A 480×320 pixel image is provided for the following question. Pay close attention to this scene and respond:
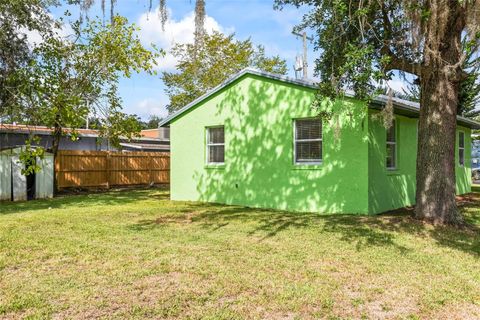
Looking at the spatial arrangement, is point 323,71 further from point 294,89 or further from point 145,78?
point 145,78

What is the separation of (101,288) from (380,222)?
20.6 ft

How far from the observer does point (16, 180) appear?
13.9 m

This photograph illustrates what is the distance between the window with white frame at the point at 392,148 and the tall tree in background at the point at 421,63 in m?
2.71

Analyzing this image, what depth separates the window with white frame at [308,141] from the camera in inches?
431

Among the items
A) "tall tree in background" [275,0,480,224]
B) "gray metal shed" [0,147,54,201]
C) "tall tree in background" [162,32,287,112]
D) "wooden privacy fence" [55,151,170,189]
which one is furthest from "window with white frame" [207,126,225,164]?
"tall tree in background" [162,32,287,112]

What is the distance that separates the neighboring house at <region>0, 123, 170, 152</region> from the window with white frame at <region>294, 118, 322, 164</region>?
27.7 feet

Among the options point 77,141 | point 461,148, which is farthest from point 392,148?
point 77,141

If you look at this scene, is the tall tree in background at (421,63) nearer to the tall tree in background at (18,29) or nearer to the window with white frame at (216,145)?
the window with white frame at (216,145)

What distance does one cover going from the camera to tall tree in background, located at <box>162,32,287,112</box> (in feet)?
96.8

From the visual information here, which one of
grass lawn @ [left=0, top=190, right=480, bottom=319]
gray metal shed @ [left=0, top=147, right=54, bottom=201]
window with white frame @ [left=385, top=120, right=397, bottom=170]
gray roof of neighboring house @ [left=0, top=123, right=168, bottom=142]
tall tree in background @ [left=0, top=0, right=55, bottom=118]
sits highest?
tall tree in background @ [left=0, top=0, right=55, bottom=118]

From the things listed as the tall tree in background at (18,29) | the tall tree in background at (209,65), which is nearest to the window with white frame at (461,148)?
the tall tree in background at (18,29)

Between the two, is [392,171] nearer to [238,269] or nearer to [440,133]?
[440,133]

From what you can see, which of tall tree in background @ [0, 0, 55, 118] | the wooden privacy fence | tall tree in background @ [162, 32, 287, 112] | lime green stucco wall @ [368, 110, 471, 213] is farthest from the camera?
tall tree in background @ [162, 32, 287, 112]

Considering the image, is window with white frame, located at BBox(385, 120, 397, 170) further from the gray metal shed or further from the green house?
the gray metal shed
